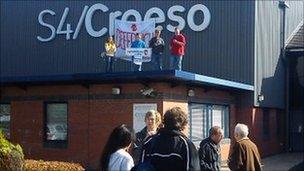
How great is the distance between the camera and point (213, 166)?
8.44 metres

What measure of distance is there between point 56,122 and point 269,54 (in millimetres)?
10557

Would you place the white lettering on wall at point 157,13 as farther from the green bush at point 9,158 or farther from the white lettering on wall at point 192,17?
the green bush at point 9,158

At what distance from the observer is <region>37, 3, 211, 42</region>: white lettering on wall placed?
24.3 meters

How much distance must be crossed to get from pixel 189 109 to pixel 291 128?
407 inches

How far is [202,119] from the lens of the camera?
20312 millimetres

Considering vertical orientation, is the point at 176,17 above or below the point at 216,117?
above

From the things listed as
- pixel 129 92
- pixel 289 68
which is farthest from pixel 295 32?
pixel 129 92

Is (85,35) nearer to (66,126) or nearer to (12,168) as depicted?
(66,126)

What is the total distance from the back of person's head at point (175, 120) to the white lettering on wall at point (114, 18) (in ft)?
60.8

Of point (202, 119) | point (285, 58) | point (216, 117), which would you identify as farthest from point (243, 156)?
point (285, 58)

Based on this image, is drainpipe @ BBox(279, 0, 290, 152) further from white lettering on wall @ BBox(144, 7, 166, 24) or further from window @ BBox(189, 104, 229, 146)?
window @ BBox(189, 104, 229, 146)

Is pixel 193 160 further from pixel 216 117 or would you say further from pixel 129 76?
pixel 216 117

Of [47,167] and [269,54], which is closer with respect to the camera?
[47,167]

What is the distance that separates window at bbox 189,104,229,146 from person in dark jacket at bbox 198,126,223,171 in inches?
420
